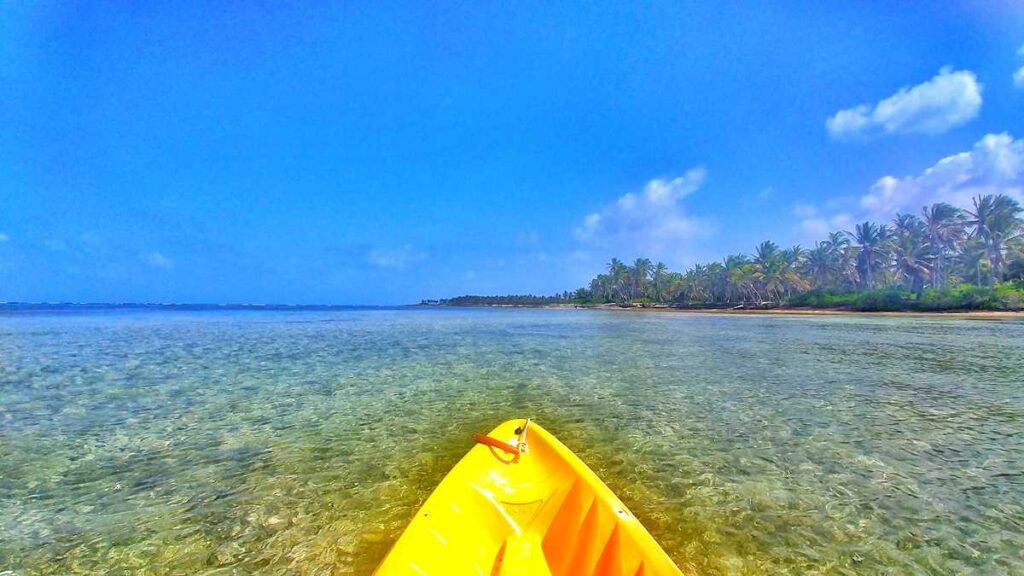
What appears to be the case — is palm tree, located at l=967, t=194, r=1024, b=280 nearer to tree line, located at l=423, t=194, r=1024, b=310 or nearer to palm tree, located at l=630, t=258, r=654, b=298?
tree line, located at l=423, t=194, r=1024, b=310

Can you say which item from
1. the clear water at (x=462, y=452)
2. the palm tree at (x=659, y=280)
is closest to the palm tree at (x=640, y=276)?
the palm tree at (x=659, y=280)

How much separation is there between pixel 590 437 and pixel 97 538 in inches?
285

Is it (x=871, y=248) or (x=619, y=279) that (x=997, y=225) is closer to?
(x=871, y=248)

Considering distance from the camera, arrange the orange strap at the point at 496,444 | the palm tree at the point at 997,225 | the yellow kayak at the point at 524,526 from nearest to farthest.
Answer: the yellow kayak at the point at 524,526
the orange strap at the point at 496,444
the palm tree at the point at 997,225

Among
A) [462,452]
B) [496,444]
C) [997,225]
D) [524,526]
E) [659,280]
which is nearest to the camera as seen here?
[524,526]

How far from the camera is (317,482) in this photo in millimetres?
6176

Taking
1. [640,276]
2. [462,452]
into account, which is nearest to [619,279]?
[640,276]

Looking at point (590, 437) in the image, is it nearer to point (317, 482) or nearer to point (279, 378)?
point (317, 482)

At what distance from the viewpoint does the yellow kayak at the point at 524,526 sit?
10.3ft

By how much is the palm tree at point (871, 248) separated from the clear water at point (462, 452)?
3249 inches

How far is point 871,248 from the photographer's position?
79.5 m

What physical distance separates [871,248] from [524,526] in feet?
337

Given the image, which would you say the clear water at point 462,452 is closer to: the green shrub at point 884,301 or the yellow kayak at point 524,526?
the yellow kayak at point 524,526

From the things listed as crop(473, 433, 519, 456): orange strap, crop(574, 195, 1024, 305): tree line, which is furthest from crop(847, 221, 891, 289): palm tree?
crop(473, 433, 519, 456): orange strap
